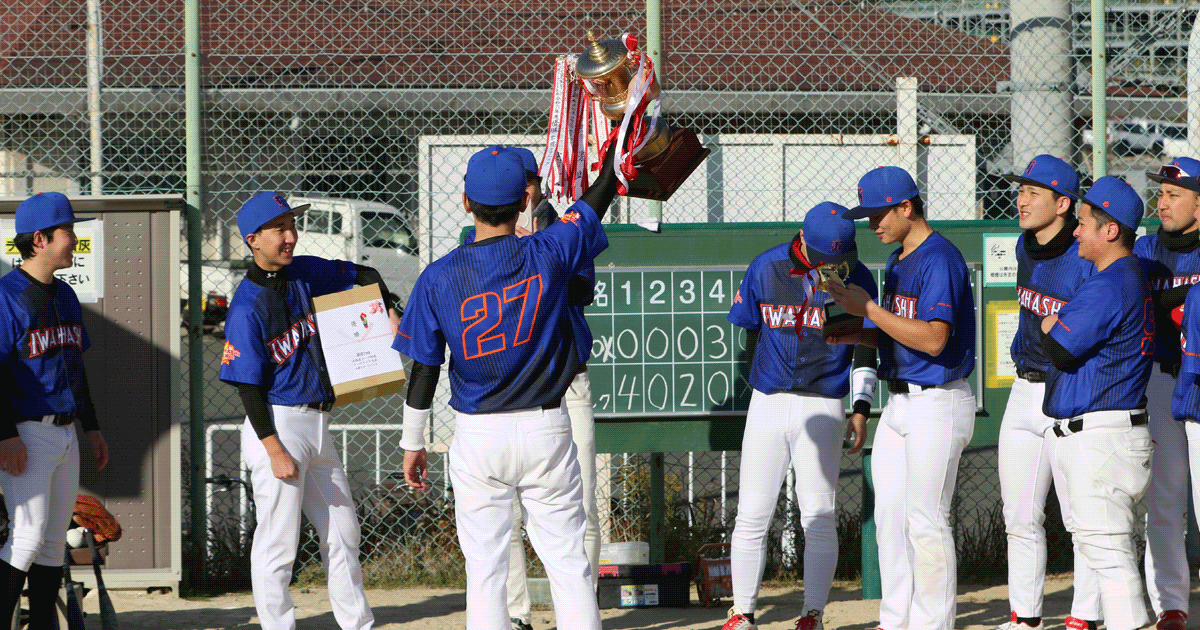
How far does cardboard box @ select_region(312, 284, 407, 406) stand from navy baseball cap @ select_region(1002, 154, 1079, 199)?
2.54 meters

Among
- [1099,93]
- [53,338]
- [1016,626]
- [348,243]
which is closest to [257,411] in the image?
[53,338]

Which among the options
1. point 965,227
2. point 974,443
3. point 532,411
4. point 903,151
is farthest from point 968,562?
point 532,411

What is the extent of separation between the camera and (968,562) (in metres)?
5.96

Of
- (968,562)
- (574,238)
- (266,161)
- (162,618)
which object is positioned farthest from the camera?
(266,161)

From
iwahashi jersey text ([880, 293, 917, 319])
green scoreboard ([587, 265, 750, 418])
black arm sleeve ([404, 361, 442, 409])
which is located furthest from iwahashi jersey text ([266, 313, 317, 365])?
iwahashi jersey text ([880, 293, 917, 319])

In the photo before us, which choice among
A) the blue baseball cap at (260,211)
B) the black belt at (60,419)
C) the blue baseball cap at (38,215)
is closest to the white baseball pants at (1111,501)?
the blue baseball cap at (260,211)

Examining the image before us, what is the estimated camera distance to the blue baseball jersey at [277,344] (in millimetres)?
4113

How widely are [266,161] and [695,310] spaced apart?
14.0ft

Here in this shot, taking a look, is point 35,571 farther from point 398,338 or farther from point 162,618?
point 398,338

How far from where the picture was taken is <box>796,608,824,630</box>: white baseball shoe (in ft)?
15.0

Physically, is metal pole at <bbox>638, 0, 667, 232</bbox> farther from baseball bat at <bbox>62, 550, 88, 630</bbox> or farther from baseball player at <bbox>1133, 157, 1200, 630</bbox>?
baseball bat at <bbox>62, 550, 88, 630</bbox>

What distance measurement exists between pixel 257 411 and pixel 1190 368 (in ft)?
10.7

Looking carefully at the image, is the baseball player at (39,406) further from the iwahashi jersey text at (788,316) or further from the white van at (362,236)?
the white van at (362,236)

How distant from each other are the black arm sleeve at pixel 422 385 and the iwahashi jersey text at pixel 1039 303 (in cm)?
225
